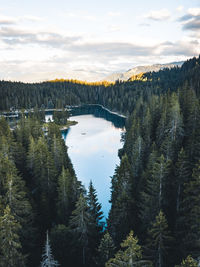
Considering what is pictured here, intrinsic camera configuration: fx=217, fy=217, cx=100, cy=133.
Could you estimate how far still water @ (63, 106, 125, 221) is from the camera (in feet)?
178

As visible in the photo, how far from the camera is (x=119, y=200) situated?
26.8 metres

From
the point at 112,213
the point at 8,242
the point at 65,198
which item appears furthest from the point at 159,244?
the point at 65,198

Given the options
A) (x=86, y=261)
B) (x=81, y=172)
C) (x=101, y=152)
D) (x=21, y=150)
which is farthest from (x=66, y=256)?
(x=101, y=152)

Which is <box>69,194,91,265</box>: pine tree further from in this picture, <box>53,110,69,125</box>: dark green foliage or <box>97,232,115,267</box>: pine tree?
<box>53,110,69,125</box>: dark green foliage

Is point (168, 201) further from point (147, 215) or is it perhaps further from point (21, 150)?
point (21, 150)

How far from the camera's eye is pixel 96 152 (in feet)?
254

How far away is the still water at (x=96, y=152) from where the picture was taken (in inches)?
2137

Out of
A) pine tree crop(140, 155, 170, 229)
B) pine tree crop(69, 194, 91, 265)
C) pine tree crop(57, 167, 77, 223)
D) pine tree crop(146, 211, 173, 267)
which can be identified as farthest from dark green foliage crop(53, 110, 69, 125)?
pine tree crop(146, 211, 173, 267)

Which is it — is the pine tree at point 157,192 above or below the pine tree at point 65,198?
above

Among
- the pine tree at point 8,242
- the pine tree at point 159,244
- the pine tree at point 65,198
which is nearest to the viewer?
the pine tree at point 8,242

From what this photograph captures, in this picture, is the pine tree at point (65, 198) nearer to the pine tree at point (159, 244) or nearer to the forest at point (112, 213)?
the forest at point (112, 213)

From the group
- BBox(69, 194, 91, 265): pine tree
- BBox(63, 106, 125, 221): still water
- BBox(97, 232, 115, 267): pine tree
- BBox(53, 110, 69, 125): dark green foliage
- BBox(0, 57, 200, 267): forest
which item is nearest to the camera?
BBox(0, 57, 200, 267): forest

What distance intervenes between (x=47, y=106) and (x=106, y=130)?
9944 cm

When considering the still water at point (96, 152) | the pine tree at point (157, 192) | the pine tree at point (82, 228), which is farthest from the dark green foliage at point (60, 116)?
the pine tree at point (157, 192)
